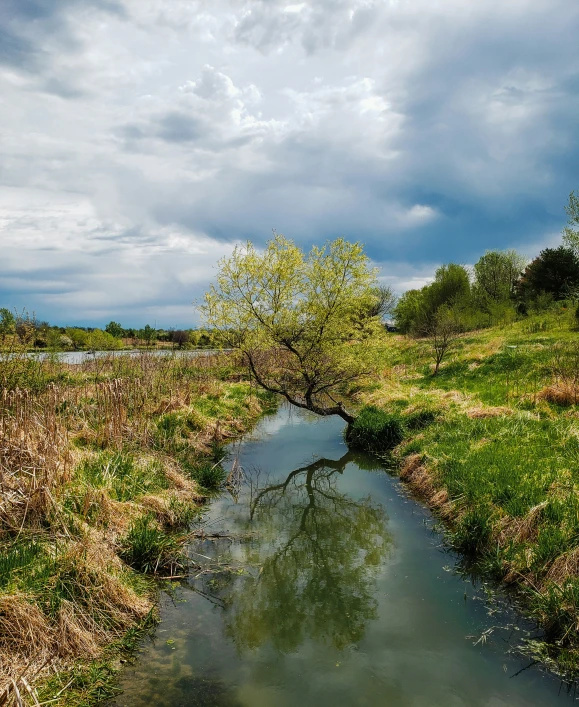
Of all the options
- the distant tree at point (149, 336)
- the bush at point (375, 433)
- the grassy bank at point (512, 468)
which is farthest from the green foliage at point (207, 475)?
the distant tree at point (149, 336)

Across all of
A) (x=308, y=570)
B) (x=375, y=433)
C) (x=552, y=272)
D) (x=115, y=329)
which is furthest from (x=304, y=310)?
(x=115, y=329)

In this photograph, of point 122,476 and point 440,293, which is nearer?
point 122,476

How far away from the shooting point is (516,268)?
68000 millimetres

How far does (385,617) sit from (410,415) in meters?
10.4

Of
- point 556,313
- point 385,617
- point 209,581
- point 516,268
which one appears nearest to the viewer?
point 385,617

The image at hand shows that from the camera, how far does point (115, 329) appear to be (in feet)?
257

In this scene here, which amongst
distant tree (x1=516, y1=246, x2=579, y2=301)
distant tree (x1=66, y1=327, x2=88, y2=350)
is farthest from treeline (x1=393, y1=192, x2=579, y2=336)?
distant tree (x1=66, y1=327, x2=88, y2=350)

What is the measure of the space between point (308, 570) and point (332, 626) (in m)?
1.64

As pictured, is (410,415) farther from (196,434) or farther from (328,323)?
(196,434)

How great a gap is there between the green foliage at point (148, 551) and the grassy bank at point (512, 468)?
5000 millimetres

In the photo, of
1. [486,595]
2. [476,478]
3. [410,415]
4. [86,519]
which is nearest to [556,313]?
[410,415]

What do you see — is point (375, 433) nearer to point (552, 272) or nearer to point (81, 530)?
point (81, 530)

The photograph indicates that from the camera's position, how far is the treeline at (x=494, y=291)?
43281mm

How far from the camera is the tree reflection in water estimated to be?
6176mm
